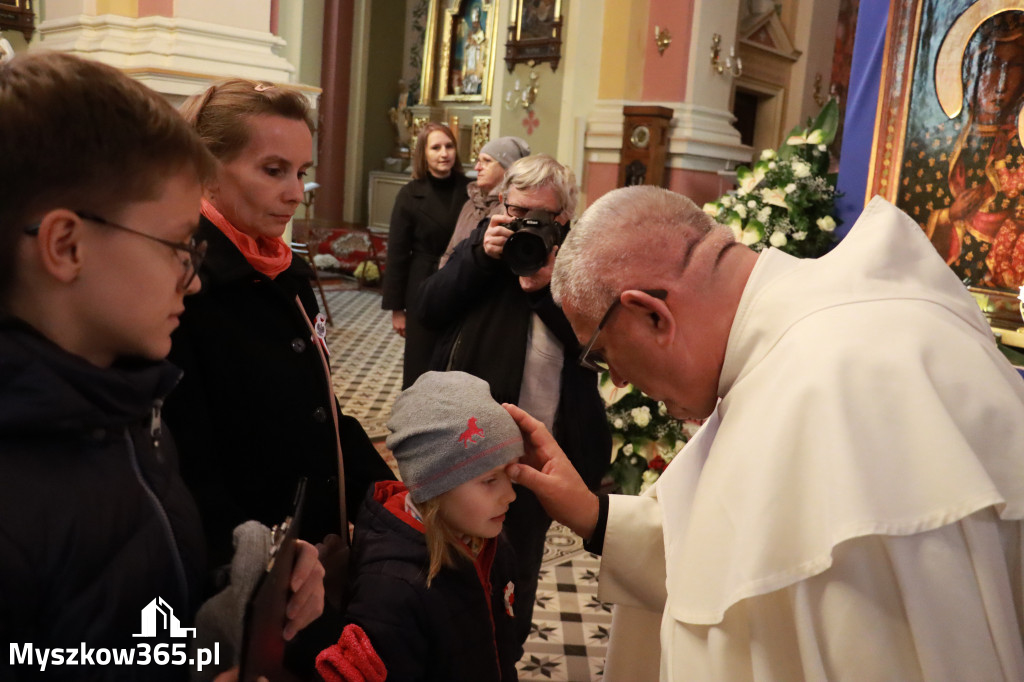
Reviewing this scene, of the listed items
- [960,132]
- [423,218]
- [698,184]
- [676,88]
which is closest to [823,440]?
[423,218]

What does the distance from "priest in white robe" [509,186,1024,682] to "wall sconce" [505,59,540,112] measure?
335 inches

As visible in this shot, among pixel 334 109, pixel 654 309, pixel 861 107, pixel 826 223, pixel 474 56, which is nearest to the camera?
pixel 654 309

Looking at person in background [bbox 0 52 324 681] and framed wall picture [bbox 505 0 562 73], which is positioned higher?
framed wall picture [bbox 505 0 562 73]

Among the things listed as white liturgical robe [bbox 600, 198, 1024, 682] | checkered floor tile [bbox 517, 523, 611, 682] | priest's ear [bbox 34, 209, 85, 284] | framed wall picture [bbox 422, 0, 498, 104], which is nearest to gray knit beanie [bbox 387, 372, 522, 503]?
white liturgical robe [bbox 600, 198, 1024, 682]

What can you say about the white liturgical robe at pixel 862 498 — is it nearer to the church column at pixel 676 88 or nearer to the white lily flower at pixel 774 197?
the white lily flower at pixel 774 197

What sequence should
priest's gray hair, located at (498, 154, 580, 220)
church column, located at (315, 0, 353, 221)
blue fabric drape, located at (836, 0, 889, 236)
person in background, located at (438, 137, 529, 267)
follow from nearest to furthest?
priest's gray hair, located at (498, 154, 580, 220) < person in background, located at (438, 137, 529, 267) < blue fabric drape, located at (836, 0, 889, 236) < church column, located at (315, 0, 353, 221)

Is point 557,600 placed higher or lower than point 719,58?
lower

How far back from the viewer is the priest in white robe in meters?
1.21

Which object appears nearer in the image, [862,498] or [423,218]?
[862,498]

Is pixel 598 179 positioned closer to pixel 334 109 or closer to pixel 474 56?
pixel 474 56

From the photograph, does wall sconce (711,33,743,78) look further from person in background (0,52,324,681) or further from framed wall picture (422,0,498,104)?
person in background (0,52,324,681)

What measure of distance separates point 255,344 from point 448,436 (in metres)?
0.43

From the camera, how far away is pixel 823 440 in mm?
1275

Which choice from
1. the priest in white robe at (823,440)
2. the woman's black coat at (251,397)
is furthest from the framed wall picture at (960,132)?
the woman's black coat at (251,397)
